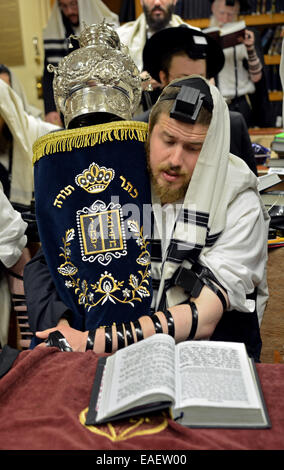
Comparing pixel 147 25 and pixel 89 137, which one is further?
pixel 147 25

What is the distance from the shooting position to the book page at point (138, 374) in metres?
0.97

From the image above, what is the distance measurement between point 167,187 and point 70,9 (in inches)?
129

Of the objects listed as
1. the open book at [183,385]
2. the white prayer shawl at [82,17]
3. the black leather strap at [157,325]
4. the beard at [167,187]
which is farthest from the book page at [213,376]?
the white prayer shawl at [82,17]

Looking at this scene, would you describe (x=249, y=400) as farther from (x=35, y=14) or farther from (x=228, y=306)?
(x=35, y=14)

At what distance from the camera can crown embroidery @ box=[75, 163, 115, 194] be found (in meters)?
1.61

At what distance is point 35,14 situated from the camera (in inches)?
231

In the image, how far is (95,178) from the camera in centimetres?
162

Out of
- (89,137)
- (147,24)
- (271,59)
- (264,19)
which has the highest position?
(89,137)

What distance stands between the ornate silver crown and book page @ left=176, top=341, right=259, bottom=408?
38.5 inches

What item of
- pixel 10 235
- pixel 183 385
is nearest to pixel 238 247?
pixel 183 385

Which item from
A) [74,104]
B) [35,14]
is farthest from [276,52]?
[74,104]

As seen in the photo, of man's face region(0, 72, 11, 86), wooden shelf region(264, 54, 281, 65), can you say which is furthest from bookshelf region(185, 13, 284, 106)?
man's face region(0, 72, 11, 86)

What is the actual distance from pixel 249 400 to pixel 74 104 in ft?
4.02

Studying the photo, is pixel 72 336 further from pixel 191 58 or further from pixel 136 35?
pixel 136 35
